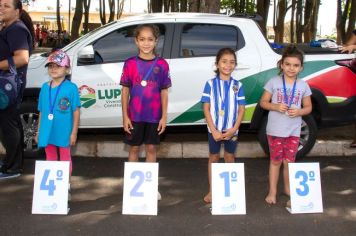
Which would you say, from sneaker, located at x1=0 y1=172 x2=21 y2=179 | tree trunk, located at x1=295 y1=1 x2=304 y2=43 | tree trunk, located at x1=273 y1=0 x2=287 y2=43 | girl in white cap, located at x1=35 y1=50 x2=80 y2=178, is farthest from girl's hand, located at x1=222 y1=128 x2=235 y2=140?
tree trunk, located at x1=295 y1=1 x2=304 y2=43

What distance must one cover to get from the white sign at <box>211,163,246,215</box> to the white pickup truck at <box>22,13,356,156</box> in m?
1.71

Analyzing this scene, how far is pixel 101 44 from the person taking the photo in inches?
238

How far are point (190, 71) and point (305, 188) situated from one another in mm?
2212

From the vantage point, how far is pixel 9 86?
16.3 feet

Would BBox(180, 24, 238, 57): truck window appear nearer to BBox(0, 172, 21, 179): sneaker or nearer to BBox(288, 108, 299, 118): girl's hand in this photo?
BBox(288, 108, 299, 118): girl's hand

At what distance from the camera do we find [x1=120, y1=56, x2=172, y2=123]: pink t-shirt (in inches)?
178

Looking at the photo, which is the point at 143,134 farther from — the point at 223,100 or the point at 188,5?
the point at 188,5

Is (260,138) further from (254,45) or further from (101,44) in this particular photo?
(101,44)

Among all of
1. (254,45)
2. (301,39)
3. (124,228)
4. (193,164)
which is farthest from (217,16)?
(301,39)

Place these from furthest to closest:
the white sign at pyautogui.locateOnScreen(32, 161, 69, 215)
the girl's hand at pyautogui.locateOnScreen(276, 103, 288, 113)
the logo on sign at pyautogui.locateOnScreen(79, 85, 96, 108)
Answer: the logo on sign at pyautogui.locateOnScreen(79, 85, 96, 108), the girl's hand at pyautogui.locateOnScreen(276, 103, 288, 113), the white sign at pyautogui.locateOnScreen(32, 161, 69, 215)

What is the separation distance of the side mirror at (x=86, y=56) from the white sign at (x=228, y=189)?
2259 millimetres

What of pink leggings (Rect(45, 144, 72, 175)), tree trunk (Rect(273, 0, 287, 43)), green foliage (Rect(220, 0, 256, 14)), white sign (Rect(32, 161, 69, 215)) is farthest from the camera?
green foliage (Rect(220, 0, 256, 14))

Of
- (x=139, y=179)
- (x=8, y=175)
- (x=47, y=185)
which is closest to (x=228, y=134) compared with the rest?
(x=139, y=179)

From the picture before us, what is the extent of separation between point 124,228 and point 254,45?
309 cm
